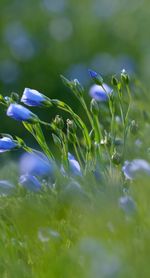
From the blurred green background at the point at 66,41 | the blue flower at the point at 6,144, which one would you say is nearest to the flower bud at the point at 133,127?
the blue flower at the point at 6,144

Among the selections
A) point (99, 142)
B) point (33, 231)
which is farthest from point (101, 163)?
point (33, 231)

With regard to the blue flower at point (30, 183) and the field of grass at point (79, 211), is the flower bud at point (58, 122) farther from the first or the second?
the blue flower at point (30, 183)

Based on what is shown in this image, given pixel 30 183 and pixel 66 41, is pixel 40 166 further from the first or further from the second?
pixel 66 41

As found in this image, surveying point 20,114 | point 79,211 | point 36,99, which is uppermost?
point 36,99

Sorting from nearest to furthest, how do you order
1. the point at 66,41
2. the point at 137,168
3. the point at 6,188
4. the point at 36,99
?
the point at 137,168, the point at 6,188, the point at 36,99, the point at 66,41

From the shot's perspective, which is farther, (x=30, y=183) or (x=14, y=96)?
(x=14, y=96)

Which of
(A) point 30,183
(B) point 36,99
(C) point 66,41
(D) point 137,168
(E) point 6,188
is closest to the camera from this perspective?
(D) point 137,168

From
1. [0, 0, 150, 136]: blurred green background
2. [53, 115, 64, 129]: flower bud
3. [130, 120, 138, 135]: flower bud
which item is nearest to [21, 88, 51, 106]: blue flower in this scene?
[53, 115, 64, 129]: flower bud

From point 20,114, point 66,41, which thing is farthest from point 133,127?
point 66,41

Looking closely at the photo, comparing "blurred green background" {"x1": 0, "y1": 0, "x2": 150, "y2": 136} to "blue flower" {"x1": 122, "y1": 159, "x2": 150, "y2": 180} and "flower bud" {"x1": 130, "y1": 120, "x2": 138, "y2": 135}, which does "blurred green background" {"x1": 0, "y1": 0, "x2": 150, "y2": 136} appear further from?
"blue flower" {"x1": 122, "y1": 159, "x2": 150, "y2": 180}
